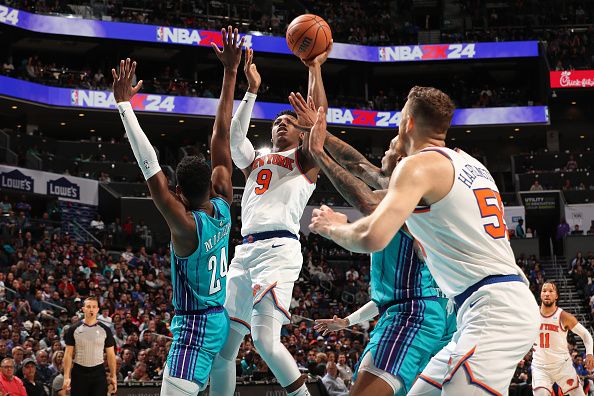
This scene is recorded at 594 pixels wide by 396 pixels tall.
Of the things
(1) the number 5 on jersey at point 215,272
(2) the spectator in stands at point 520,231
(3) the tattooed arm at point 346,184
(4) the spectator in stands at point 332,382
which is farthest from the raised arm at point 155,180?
(2) the spectator in stands at point 520,231

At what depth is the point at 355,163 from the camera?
6.11m

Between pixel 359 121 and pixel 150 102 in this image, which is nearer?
pixel 150 102

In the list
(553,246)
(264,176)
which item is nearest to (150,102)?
(553,246)

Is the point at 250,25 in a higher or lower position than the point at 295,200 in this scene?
higher

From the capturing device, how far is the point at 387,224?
4.03 metres

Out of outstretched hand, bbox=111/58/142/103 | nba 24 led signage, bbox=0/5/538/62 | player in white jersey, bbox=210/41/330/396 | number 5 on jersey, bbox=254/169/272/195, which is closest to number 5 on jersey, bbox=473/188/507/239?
player in white jersey, bbox=210/41/330/396

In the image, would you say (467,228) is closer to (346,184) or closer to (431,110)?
(431,110)

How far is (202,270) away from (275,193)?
2.01 meters

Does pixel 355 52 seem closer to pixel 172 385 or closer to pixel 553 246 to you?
pixel 553 246

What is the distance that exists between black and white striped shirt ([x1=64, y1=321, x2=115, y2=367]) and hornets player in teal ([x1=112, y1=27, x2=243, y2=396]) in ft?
21.3

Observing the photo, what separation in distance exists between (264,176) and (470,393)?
4025mm

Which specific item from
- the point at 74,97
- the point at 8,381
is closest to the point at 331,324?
the point at 8,381

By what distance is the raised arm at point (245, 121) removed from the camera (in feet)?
24.0

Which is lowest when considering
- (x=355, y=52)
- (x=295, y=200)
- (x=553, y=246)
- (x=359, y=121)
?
(x=553, y=246)
